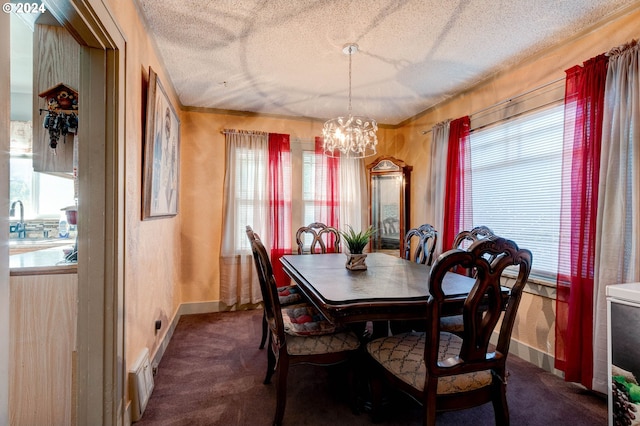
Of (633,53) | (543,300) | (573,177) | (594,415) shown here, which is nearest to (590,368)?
(594,415)

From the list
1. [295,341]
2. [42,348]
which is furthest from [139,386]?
[295,341]

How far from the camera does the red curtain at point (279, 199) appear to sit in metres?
3.89

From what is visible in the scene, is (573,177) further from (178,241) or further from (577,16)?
(178,241)

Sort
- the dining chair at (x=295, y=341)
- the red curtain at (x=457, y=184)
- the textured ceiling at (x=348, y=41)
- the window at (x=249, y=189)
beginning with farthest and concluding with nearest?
1. the window at (x=249, y=189)
2. the red curtain at (x=457, y=184)
3. the textured ceiling at (x=348, y=41)
4. the dining chair at (x=295, y=341)

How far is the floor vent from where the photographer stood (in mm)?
1753

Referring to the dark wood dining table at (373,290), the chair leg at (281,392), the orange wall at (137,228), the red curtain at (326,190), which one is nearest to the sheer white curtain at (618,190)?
the dark wood dining table at (373,290)

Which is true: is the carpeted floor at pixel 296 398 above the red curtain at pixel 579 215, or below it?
below

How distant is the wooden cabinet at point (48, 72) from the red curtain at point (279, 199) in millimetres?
2310

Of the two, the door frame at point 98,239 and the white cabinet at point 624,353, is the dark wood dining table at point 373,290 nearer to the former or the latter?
the white cabinet at point 624,353

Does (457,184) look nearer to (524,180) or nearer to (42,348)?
(524,180)

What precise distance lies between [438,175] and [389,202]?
33.8 inches

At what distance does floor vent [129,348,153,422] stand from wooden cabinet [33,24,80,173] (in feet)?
3.98

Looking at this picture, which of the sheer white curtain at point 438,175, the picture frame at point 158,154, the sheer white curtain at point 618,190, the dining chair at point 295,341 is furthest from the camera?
the sheer white curtain at point 438,175

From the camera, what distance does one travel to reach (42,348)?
4.80 feet
